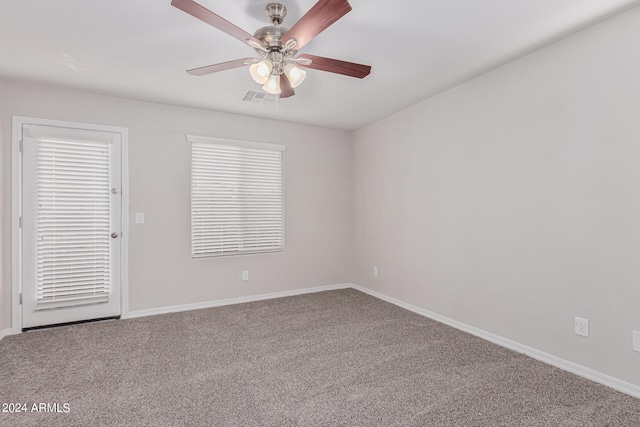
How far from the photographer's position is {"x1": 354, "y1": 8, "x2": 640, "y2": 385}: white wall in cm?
224

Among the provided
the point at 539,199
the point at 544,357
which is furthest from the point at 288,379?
the point at 539,199

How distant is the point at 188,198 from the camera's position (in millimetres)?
4105

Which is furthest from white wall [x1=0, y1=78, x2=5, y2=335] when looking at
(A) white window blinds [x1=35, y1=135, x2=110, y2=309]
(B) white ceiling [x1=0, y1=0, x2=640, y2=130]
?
(B) white ceiling [x1=0, y1=0, x2=640, y2=130]

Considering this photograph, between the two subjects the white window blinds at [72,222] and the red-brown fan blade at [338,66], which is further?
the white window blinds at [72,222]

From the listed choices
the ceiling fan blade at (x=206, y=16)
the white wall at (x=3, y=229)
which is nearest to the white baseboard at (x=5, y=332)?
the white wall at (x=3, y=229)

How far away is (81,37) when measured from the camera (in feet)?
7.98

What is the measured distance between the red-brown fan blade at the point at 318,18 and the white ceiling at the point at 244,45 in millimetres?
306

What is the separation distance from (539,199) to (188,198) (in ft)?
12.1

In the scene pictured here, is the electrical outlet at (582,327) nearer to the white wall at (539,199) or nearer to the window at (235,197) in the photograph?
the white wall at (539,199)

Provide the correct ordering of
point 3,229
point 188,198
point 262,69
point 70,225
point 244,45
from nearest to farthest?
point 262,69
point 244,45
point 3,229
point 70,225
point 188,198

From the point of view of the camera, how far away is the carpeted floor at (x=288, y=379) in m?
1.95

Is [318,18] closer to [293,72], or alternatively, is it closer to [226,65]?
[293,72]

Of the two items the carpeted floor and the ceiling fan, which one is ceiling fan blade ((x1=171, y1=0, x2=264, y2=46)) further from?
the carpeted floor

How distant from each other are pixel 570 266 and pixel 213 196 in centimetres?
374
